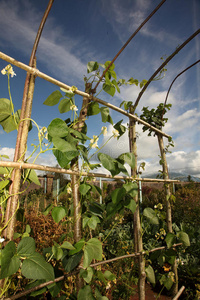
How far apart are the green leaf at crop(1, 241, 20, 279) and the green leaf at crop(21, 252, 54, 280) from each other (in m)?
0.03

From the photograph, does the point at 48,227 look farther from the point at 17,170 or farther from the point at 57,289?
the point at 17,170

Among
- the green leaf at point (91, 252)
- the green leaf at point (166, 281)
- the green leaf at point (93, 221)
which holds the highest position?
the green leaf at point (93, 221)

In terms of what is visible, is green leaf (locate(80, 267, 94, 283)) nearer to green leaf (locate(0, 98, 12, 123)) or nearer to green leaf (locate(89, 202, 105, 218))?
green leaf (locate(89, 202, 105, 218))

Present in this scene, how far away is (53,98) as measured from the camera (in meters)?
1.13

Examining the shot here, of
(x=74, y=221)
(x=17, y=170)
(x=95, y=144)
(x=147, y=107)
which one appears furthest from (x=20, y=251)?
(x=147, y=107)

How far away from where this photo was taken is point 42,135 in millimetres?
926

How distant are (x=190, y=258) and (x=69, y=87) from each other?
304 centimetres

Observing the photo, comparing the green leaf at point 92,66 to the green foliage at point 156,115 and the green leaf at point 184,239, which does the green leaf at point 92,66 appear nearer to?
the green foliage at point 156,115

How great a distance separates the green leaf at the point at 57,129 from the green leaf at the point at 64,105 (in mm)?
260

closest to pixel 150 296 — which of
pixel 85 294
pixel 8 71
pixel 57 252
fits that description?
pixel 85 294

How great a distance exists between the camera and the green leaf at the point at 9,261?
0.64 meters

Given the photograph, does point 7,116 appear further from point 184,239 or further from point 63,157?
point 184,239

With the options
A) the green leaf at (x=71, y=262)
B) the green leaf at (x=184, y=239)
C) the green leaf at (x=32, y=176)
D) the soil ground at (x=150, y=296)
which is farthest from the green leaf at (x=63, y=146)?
the soil ground at (x=150, y=296)

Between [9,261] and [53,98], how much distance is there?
833mm
